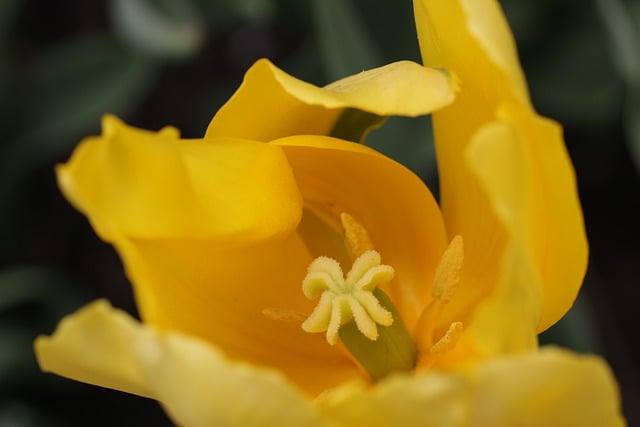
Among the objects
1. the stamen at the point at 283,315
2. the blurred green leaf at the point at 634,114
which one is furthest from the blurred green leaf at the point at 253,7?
the stamen at the point at 283,315

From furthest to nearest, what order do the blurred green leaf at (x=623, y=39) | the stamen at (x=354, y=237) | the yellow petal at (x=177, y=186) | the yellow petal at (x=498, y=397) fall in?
1. the blurred green leaf at (x=623, y=39)
2. the stamen at (x=354, y=237)
3. the yellow petal at (x=177, y=186)
4. the yellow petal at (x=498, y=397)

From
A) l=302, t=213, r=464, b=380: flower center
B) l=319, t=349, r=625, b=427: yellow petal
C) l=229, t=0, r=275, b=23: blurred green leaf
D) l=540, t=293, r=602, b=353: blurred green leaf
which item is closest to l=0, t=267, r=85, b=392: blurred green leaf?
l=229, t=0, r=275, b=23: blurred green leaf

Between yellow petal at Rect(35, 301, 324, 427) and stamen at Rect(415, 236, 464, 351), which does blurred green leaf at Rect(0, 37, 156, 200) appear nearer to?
stamen at Rect(415, 236, 464, 351)

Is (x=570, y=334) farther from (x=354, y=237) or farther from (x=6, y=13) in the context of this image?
(x=6, y=13)

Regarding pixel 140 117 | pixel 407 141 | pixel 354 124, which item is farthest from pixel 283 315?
pixel 140 117

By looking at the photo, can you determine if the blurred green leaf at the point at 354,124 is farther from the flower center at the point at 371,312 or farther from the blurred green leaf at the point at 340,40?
the blurred green leaf at the point at 340,40

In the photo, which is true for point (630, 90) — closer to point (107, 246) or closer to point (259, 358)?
point (259, 358)

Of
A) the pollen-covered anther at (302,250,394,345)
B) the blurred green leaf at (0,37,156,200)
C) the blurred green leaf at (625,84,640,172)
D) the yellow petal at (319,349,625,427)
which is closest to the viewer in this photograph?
the yellow petal at (319,349,625,427)
